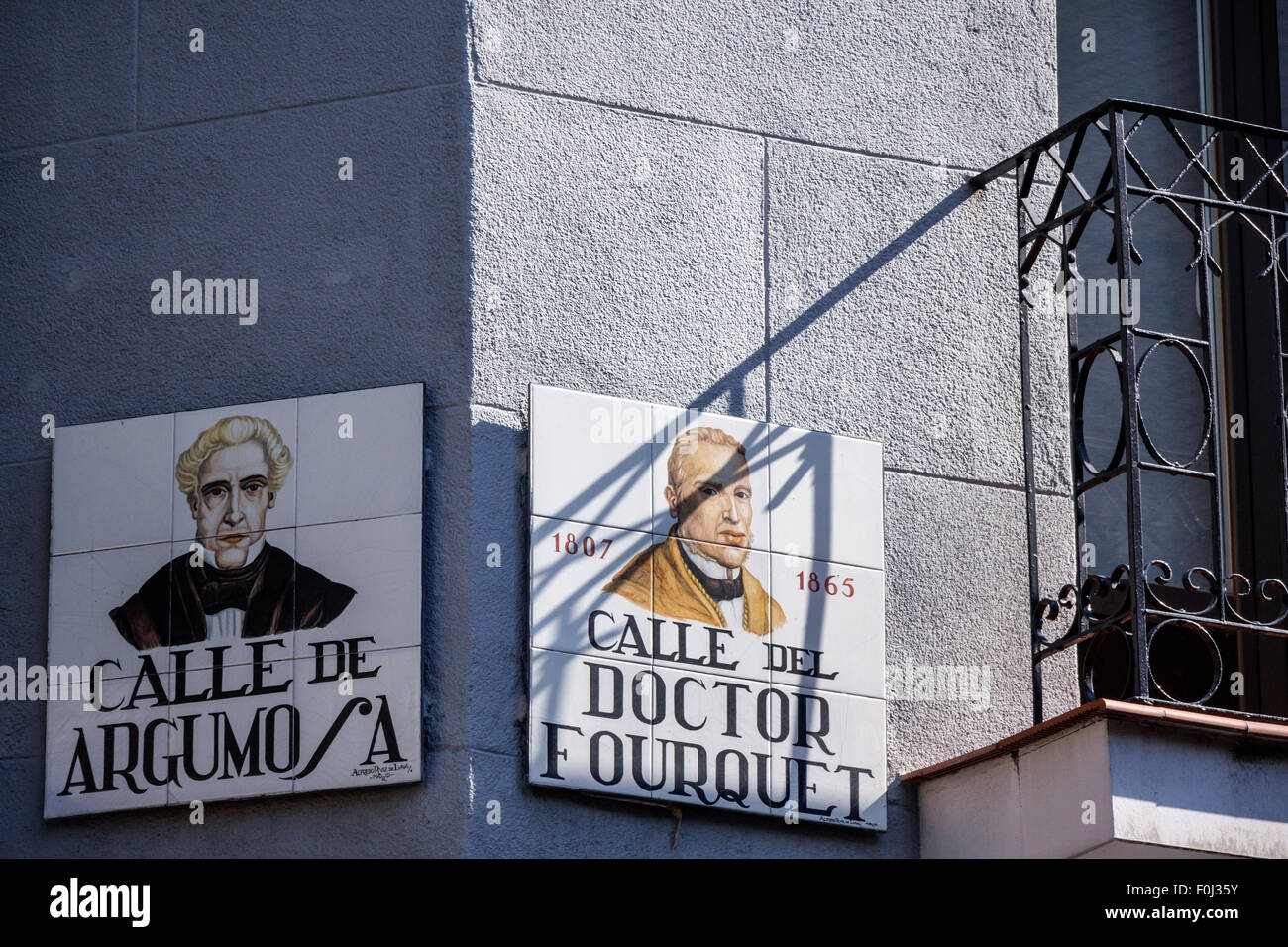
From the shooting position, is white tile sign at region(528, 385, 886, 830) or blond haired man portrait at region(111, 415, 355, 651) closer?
white tile sign at region(528, 385, 886, 830)

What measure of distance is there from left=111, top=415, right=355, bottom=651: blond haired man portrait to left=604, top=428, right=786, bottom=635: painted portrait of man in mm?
1138

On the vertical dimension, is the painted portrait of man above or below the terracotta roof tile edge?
above

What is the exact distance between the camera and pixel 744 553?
26.5 feet

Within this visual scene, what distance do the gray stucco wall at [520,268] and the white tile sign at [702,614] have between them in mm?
118

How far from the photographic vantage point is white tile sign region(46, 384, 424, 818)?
7.65 meters

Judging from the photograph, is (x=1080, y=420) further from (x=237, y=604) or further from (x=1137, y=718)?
(x=237, y=604)

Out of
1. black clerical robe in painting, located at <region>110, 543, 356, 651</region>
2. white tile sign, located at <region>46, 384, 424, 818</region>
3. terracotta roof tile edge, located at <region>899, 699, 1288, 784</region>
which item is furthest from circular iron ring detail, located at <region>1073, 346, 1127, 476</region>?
black clerical robe in painting, located at <region>110, 543, 356, 651</region>

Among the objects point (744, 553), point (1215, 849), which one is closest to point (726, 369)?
point (744, 553)

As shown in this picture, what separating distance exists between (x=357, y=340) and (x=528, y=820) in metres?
1.96

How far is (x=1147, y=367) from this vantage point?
9.78 metres

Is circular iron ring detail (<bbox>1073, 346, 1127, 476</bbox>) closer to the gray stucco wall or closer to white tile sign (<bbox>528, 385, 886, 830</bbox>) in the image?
the gray stucco wall

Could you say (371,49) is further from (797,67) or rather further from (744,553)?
(744,553)

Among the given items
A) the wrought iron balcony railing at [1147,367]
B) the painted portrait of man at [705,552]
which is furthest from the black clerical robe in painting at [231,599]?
the wrought iron balcony railing at [1147,367]

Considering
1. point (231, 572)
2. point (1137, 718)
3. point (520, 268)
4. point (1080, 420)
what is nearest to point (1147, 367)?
point (1080, 420)
